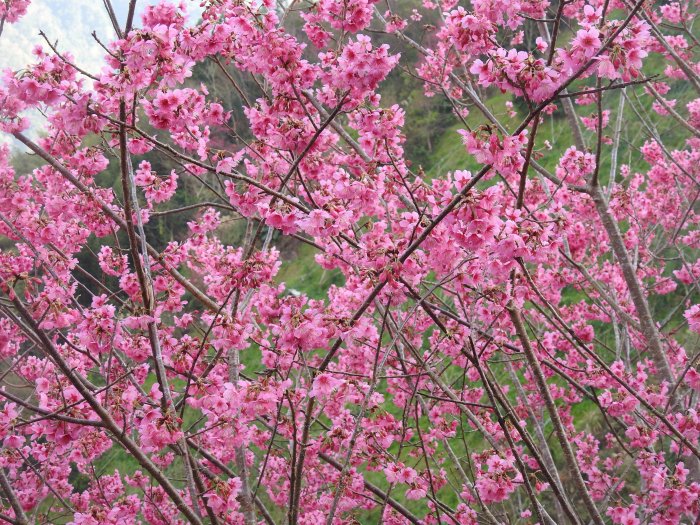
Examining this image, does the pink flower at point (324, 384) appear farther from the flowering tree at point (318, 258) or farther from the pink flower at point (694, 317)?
the pink flower at point (694, 317)

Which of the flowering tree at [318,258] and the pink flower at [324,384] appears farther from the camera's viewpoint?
the pink flower at [324,384]

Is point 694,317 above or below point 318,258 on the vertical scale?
below

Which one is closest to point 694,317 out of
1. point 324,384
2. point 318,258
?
point 324,384

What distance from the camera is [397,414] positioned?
1009 centimetres

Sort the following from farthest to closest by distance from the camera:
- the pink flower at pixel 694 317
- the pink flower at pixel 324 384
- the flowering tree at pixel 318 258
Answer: the pink flower at pixel 694 317
the pink flower at pixel 324 384
the flowering tree at pixel 318 258

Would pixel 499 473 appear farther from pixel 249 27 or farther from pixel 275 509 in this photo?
pixel 275 509

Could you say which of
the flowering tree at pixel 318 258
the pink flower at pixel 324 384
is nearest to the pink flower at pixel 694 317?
the flowering tree at pixel 318 258

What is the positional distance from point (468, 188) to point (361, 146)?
179 centimetres

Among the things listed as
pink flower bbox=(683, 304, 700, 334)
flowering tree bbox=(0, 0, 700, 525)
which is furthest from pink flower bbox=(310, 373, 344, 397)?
pink flower bbox=(683, 304, 700, 334)

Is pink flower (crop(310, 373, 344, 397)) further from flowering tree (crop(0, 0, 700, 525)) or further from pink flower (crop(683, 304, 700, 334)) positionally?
pink flower (crop(683, 304, 700, 334))

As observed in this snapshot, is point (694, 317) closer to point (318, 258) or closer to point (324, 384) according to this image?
point (324, 384)

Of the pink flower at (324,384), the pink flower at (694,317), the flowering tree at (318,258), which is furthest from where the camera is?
the pink flower at (694,317)

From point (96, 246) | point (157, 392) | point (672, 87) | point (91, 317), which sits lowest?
point (157, 392)

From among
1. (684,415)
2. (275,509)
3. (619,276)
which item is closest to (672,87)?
(619,276)
